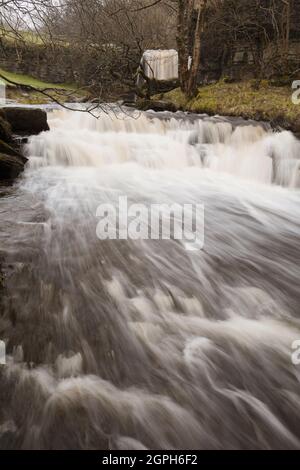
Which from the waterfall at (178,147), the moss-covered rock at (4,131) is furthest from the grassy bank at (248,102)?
the moss-covered rock at (4,131)

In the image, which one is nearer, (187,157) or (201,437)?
(201,437)

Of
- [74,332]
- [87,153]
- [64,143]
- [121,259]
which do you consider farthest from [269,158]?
[74,332]

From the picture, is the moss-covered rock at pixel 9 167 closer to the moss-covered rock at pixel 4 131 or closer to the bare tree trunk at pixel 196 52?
the moss-covered rock at pixel 4 131

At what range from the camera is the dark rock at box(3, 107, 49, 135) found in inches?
299

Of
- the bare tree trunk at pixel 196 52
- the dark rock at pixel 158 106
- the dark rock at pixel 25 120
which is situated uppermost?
the bare tree trunk at pixel 196 52

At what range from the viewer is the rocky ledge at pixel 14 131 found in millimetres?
5992

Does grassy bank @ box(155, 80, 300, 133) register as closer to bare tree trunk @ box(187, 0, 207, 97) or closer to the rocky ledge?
bare tree trunk @ box(187, 0, 207, 97)

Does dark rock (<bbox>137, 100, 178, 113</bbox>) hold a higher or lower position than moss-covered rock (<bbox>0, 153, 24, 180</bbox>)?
higher

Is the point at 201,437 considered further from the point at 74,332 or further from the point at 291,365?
the point at 74,332

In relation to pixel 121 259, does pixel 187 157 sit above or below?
above

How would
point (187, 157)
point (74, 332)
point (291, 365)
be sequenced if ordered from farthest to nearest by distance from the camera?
point (187, 157) < point (74, 332) < point (291, 365)

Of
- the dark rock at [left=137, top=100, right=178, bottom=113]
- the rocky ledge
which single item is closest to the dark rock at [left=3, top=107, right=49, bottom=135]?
the rocky ledge

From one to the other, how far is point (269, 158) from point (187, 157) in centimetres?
179

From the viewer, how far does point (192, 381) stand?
217 centimetres
